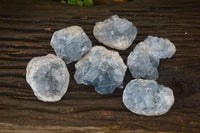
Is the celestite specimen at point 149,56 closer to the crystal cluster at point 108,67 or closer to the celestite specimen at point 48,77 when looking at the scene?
the crystal cluster at point 108,67

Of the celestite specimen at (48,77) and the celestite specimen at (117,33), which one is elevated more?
the celestite specimen at (117,33)

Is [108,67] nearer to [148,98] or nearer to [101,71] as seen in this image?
[101,71]

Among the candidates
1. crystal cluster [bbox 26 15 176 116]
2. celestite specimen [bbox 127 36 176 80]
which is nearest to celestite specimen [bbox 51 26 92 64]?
crystal cluster [bbox 26 15 176 116]

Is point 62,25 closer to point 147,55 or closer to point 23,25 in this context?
point 23,25

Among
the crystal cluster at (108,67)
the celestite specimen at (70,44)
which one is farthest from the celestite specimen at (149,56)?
the celestite specimen at (70,44)

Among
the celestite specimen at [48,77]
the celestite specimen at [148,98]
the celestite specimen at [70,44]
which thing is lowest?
the celestite specimen at [148,98]

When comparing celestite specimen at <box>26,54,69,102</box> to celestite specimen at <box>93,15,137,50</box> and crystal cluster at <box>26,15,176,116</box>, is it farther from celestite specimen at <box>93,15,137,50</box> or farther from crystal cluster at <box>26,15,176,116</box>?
celestite specimen at <box>93,15,137,50</box>

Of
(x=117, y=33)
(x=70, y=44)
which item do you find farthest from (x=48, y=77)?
(x=117, y=33)
